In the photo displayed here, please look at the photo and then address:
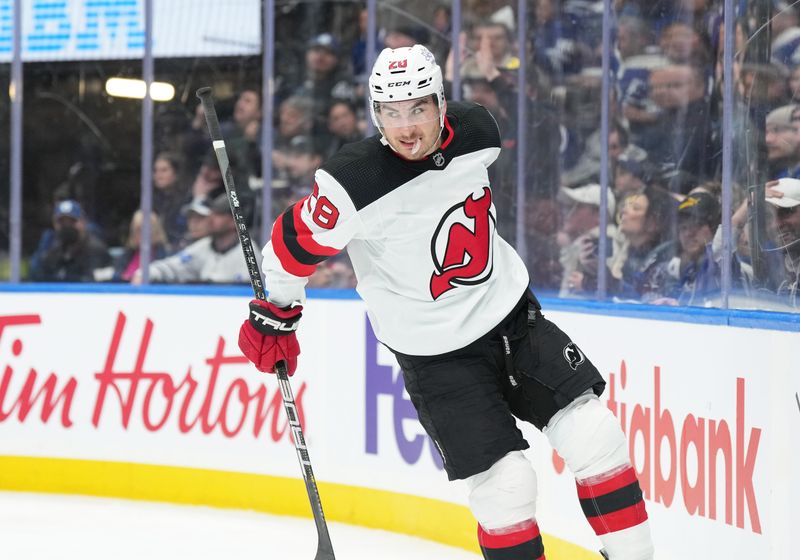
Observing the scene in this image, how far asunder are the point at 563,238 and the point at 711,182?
95 cm

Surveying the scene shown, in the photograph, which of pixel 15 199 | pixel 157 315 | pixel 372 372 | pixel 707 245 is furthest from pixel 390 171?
pixel 15 199

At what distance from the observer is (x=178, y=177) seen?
5520mm

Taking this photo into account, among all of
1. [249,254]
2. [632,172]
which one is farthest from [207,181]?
[249,254]

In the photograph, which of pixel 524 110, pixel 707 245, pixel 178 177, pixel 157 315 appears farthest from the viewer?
pixel 178 177

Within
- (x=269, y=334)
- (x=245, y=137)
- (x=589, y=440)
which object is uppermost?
(x=245, y=137)

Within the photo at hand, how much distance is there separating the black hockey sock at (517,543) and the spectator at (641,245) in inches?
48.6

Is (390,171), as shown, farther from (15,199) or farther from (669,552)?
(15,199)

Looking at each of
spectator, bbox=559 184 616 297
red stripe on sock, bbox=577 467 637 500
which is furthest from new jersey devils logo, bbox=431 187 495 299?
spectator, bbox=559 184 616 297

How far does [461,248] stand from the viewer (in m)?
2.58

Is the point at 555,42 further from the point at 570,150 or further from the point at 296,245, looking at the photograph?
the point at 296,245

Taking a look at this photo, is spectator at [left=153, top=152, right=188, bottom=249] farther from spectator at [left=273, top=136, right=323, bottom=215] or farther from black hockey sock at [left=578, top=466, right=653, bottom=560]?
black hockey sock at [left=578, top=466, right=653, bottom=560]

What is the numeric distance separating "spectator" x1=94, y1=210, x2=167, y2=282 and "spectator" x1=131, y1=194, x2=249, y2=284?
0.14 ft

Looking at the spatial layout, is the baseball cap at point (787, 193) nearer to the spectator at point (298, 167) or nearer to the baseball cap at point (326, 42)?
the spectator at point (298, 167)

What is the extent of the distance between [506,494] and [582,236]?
5.74 ft
